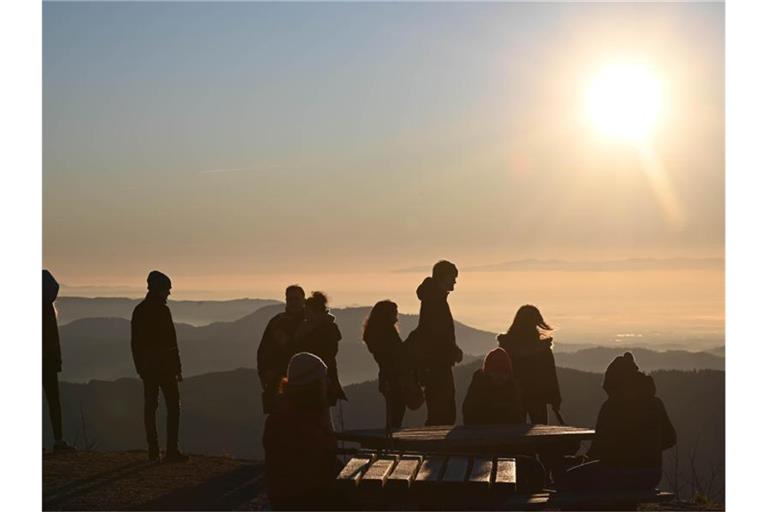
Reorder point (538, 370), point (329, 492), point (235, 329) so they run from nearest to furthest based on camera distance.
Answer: point (329, 492) → point (538, 370) → point (235, 329)

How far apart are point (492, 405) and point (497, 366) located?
41 centimetres

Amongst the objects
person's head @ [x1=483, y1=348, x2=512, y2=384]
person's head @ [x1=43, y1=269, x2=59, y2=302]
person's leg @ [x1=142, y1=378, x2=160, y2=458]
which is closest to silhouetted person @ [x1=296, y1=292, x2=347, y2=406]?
person's head @ [x1=483, y1=348, x2=512, y2=384]

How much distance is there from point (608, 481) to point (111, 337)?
28652mm

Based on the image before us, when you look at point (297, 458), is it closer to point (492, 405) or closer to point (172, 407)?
point (492, 405)

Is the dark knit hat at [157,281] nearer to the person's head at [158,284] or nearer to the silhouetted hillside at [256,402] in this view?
the person's head at [158,284]

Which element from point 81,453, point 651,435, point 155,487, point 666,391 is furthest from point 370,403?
point 651,435

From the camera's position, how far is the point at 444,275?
13.9 meters

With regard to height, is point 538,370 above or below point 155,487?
above

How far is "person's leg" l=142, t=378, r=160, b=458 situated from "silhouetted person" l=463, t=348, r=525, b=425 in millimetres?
3365

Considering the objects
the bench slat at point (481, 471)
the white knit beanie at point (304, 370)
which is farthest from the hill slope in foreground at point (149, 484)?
the white knit beanie at point (304, 370)

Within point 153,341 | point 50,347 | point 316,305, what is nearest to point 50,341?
point 50,347

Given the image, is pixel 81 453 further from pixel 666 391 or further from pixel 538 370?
pixel 666 391

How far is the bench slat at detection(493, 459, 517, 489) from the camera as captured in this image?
8.63 meters

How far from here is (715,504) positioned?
499 inches
